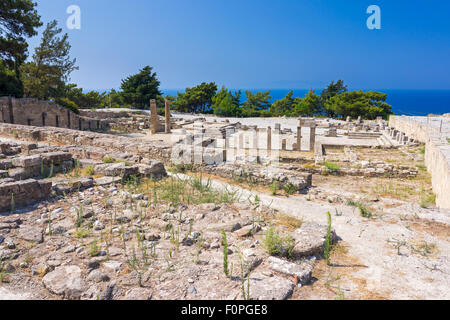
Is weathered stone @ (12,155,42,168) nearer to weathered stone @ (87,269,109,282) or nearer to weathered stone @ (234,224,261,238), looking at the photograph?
weathered stone @ (87,269,109,282)

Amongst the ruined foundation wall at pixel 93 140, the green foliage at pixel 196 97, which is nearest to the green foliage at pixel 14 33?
the ruined foundation wall at pixel 93 140

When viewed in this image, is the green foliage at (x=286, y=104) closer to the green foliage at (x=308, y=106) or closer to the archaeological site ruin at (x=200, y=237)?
the green foliage at (x=308, y=106)

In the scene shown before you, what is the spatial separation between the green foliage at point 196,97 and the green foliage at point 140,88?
273 inches

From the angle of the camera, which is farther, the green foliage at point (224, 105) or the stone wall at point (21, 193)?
the green foliage at point (224, 105)

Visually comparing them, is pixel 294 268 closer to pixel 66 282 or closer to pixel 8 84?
pixel 66 282

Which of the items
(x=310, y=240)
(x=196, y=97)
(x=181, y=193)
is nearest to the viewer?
(x=310, y=240)

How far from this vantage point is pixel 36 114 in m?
19.7

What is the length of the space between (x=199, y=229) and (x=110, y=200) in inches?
81.5

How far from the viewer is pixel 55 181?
21.9 ft

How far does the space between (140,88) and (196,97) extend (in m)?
10.3

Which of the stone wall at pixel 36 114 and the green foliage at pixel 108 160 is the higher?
the stone wall at pixel 36 114

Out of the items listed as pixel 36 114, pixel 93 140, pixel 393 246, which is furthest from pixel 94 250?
pixel 36 114

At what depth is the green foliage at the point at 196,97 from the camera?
Result: 170ft
